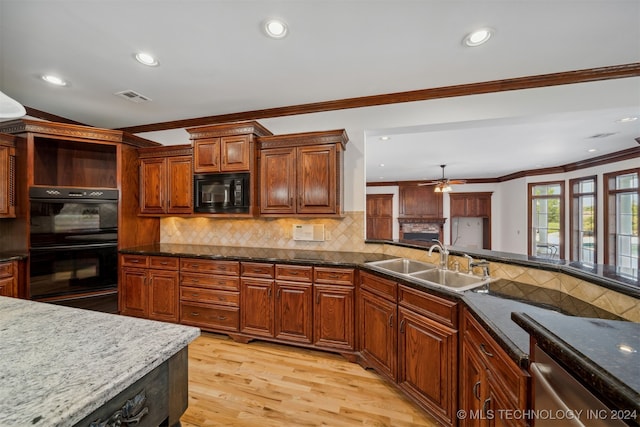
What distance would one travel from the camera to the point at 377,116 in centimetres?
285

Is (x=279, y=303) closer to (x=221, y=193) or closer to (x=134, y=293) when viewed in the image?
(x=221, y=193)

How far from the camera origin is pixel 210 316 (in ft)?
9.14

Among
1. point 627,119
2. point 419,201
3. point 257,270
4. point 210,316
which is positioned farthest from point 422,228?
point 210,316

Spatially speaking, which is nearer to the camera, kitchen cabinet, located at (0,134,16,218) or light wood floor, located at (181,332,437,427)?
light wood floor, located at (181,332,437,427)

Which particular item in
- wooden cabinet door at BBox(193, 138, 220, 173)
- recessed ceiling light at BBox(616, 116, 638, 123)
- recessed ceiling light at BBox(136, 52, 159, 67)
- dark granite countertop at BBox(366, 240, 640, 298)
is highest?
recessed ceiling light at BBox(136, 52, 159, 67)

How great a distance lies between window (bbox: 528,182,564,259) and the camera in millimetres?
6094

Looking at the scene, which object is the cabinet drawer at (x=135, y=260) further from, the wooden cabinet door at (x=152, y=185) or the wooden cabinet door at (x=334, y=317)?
the wooden cabinet door at (x=334, y=317)

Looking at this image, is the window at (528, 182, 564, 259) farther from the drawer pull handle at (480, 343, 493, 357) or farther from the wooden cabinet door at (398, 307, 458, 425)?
the drawer pull handle at (480, 343, 493, 357)

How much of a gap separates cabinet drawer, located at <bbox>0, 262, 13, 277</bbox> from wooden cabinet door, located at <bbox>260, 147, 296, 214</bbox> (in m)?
2.52

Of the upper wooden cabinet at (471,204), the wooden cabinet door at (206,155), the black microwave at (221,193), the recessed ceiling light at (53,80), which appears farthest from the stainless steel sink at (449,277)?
the upper wooden cabinet at (471,204)

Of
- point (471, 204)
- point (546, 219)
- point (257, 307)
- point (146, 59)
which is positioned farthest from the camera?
point (471, 204)

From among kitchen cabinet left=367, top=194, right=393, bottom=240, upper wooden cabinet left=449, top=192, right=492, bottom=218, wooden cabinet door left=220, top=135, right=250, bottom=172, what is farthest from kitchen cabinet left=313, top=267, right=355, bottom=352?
upper wooden cabinet left=449, top=192, right=492, bottom=218

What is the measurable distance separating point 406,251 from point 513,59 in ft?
6.14

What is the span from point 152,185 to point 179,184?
0.41 meters
